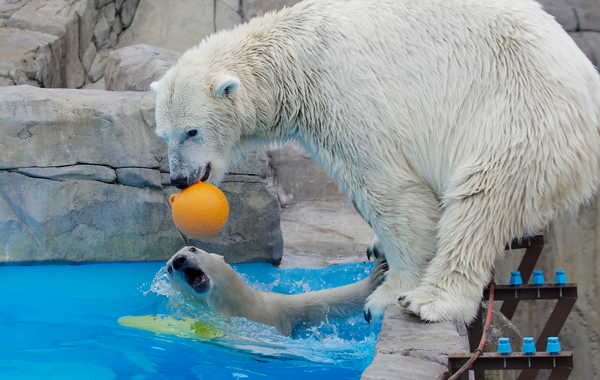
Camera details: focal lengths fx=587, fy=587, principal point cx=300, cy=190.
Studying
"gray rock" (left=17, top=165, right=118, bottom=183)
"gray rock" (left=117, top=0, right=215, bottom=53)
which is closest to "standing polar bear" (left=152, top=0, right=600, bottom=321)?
"gray rock" (left=17, top=165, right=118, bottom=183)

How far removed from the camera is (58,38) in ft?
25.1

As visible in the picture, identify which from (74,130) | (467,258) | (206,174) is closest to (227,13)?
(74,130)

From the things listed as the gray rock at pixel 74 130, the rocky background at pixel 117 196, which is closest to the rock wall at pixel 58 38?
the rocky background at pixel 117 196

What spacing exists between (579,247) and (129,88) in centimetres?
501

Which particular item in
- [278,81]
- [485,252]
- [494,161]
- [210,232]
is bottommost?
[210,232]

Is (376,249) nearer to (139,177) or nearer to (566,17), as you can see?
(139,177)

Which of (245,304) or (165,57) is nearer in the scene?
(245,304)

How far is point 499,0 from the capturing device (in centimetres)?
258

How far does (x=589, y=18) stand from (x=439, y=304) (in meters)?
7.18

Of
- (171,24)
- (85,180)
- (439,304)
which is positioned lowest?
(85,180)

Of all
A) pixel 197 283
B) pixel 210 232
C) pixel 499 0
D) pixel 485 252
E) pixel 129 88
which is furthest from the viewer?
pixel 129 88

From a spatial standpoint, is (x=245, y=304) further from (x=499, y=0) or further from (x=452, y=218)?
(x=499, y=0)

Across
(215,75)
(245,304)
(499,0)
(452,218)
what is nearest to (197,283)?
(245,304)

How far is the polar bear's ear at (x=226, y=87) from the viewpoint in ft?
8.48
